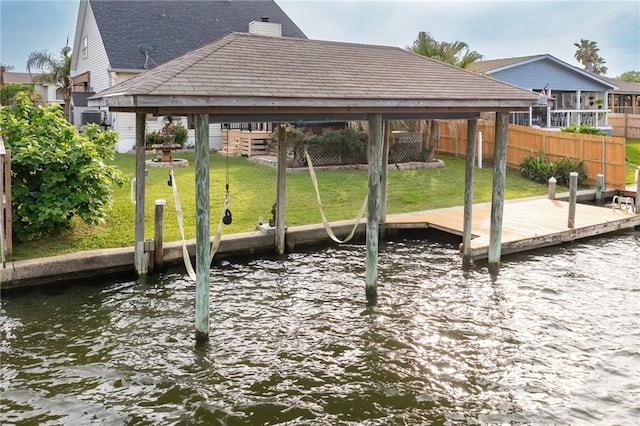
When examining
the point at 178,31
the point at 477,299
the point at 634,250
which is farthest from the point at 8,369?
the point at 178,31

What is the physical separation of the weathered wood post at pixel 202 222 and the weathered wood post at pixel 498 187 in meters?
5.18

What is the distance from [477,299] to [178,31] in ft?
69.4

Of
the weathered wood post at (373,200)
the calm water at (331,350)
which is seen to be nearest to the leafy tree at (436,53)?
the calm water at (331,350)

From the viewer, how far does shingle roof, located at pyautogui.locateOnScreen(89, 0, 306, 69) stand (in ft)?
77.0

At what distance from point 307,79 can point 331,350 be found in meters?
3.41

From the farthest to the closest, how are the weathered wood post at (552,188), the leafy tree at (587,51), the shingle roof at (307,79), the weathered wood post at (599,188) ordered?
the leafy tree at (587,51)
the weathered wood post at (599,188)
the weathered wood post at (552,188)
the shingle roof at (307,79)

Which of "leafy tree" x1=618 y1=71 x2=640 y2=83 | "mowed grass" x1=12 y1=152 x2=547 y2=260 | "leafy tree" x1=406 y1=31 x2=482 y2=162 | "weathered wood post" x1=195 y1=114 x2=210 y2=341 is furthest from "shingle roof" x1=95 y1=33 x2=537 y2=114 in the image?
"leafy tree" x1=618 y1=71 x2=640 y2=83

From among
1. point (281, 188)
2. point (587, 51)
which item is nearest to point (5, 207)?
point (281, 188)

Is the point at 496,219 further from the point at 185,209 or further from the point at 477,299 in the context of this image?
the point at 185,209

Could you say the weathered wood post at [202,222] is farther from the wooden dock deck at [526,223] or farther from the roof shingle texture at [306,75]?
the wooden dock deck at [526,223]

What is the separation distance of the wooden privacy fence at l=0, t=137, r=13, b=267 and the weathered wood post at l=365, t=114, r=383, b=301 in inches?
205

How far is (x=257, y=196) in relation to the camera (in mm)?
13875

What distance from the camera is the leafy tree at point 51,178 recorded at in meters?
9.27

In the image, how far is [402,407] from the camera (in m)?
5.48
